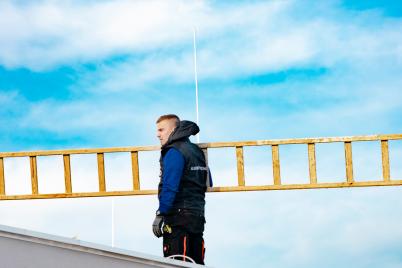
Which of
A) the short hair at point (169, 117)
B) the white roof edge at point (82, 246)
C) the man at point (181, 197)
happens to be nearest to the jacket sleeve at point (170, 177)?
the man at point (181, 197)

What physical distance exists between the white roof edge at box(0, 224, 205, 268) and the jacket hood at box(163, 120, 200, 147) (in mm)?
2100

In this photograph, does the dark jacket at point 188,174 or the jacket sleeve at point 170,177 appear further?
the dark jacket at point 188,174

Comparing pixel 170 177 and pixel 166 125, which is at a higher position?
pixel 166 125

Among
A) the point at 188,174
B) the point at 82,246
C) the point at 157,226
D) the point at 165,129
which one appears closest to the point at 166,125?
the point at 165,129

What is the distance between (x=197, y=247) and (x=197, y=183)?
20.0 inches

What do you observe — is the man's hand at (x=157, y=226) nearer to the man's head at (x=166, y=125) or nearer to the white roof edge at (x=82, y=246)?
the man's head at (x=166, y=125)

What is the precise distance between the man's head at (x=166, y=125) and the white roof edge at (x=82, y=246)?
2.23 metres

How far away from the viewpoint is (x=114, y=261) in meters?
3.56

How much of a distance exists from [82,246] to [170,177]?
6.64 feet

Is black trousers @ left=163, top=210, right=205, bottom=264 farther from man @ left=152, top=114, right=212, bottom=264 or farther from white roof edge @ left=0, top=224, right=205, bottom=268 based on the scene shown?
white roof edge @ left=0, top=224, right=205, bottom=268

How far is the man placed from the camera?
5.50 m

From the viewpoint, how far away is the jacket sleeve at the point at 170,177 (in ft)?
17.9

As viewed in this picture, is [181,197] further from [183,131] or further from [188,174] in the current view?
[183,131]

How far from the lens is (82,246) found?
3.49 metres
